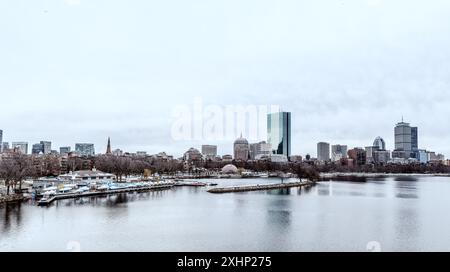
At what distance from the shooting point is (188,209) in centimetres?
636

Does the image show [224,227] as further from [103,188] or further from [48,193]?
[103,188]

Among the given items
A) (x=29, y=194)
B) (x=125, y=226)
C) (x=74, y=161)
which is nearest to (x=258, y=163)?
(x=74, y=161)

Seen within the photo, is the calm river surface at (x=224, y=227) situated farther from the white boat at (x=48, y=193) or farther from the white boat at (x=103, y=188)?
the white boat at (x=103, y=188)

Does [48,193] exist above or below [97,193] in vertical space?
above

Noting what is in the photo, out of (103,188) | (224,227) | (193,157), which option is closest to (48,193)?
(103,188)

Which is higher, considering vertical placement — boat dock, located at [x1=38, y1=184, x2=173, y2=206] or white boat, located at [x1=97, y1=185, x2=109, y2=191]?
white boat, located at [x1=97, y1=185, x2=109, y2=191]

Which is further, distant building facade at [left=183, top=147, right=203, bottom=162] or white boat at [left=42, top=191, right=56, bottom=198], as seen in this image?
distant building facade at [left=183, top=147, right=203, bottom=162]

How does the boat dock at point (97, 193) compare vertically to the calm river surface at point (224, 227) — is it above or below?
below

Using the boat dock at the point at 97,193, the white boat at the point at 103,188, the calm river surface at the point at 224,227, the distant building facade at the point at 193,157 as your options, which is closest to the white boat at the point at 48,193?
the boat dock at the point at 97,193

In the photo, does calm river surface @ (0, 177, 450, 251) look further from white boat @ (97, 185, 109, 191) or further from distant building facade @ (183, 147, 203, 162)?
distant building facade @ (183, 147, 203, 162)

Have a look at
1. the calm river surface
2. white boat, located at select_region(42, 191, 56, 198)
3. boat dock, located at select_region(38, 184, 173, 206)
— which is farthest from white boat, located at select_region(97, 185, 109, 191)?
the calm river surface

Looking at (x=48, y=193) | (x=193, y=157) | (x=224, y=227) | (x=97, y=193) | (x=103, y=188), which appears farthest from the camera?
(x=193, y=157)
